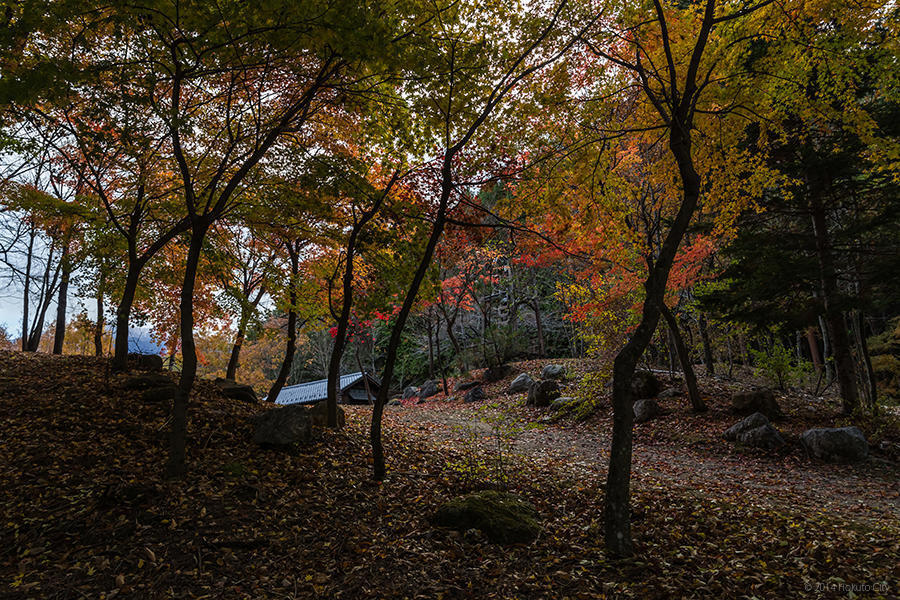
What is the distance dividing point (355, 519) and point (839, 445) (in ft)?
29.4

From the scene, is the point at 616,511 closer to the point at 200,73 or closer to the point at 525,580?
the point at 525,580

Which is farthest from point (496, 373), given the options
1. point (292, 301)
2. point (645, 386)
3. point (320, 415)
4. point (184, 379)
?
point (184, 379)

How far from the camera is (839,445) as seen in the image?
7.78 m

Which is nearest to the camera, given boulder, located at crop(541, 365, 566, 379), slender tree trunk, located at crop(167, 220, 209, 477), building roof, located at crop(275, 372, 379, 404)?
slender tree trunk, located at crop(167, 220, 209, 477)

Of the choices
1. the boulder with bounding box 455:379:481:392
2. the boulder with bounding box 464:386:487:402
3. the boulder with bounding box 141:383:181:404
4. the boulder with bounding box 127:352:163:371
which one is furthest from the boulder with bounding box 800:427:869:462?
the boulder with bounding box 127:352:163:371

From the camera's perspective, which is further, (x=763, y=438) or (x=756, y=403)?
(x=756, y=403)

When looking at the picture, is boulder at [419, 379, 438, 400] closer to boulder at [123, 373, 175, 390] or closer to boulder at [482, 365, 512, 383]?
boulder at [482, 365, 512, 383]

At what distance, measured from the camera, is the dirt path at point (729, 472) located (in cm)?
599

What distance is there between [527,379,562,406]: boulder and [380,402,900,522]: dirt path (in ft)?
10.4

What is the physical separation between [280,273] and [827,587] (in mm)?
9214

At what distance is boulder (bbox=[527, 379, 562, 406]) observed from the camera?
1456 cm

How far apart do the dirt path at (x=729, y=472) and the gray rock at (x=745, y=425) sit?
0.29 metres

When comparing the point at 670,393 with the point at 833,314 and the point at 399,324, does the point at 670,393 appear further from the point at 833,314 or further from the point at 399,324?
the point at 399,324

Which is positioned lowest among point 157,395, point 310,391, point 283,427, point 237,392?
point 310,391
